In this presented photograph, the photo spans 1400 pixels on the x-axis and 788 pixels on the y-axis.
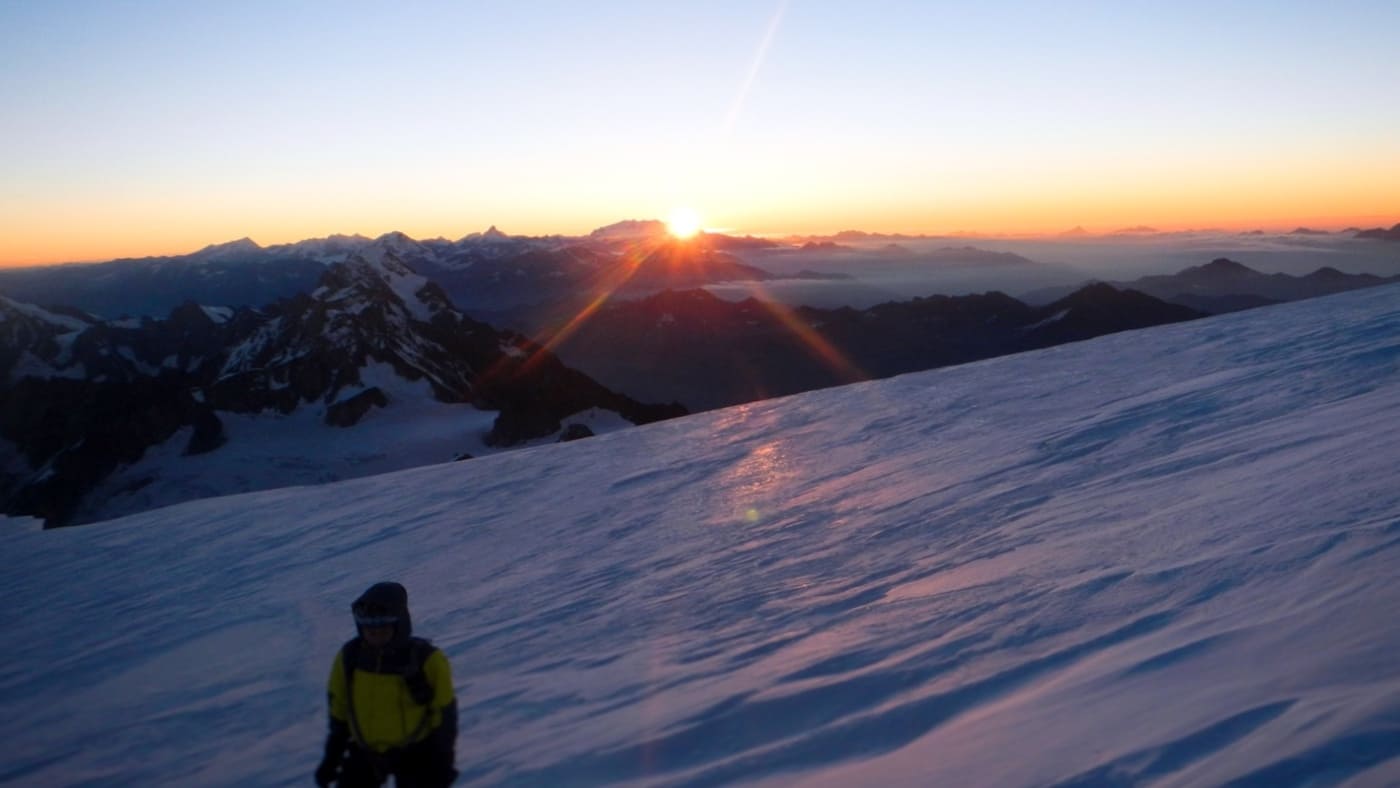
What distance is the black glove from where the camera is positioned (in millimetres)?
4438

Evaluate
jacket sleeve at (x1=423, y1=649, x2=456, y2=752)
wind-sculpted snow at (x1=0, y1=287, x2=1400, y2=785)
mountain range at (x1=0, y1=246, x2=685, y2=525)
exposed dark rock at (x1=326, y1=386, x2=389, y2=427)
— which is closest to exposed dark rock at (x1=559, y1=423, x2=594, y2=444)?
mountain range at (x1=0, y1=246, x2=685, y2=525)

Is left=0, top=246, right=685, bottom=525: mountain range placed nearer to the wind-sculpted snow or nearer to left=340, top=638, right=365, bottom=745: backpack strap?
the wind-sculpted snow

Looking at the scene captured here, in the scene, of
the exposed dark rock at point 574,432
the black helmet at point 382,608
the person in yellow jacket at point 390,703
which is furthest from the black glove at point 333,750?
the exposed dark rock at point 574,432

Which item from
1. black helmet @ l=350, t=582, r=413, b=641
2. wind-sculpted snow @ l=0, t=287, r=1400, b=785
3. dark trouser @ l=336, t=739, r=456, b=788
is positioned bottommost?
wind-sculpted snow @ l=0, t=287, r=1400, b=785

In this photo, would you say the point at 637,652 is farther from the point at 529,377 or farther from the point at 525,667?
the point at 529,377

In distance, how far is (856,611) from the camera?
7672 millimetres

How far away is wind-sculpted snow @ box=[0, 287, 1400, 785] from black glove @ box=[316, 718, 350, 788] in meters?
1.40

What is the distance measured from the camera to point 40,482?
109062 mm

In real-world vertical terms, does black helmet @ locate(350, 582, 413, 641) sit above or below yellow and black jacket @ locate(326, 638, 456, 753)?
above

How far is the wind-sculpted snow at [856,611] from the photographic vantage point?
4.79m

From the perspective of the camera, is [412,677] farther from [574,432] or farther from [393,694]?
[574,432]

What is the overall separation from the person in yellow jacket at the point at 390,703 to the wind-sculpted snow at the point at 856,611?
133 centimetres

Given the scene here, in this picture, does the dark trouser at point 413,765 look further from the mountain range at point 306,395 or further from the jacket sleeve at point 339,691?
the mountain range at point 306,395

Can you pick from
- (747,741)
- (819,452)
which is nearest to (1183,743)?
(747,741)
